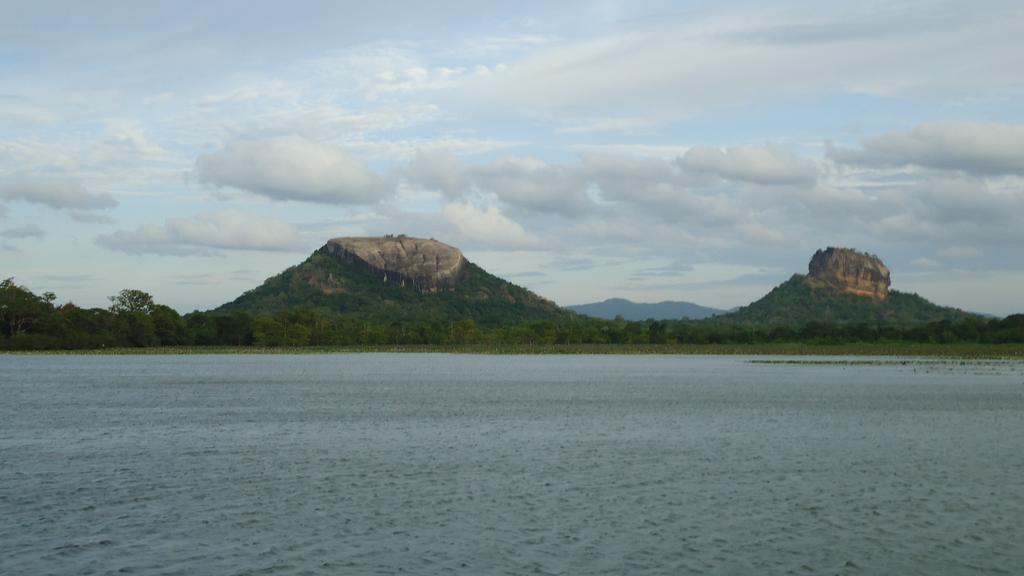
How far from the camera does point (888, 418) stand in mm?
69438

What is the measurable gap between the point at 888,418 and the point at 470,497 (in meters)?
44.3

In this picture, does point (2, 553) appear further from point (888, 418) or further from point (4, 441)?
point (888, 418)

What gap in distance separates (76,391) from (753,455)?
7130cm

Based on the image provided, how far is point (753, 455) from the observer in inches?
1880

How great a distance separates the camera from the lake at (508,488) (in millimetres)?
26547

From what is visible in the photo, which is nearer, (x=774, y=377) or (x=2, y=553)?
(x=2, y=553)

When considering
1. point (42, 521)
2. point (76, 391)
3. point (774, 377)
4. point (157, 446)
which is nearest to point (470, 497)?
point (42, 521)

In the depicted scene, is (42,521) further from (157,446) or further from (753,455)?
(753,455)

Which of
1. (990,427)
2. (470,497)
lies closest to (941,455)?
(990,427)

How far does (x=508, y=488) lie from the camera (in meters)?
37.6

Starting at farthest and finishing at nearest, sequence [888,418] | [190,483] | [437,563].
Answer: [888,418], [190,483], [437,563]

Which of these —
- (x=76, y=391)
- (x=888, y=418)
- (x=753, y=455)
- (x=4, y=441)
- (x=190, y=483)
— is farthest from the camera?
(x=76, y=391)

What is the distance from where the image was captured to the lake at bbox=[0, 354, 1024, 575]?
26.5 m

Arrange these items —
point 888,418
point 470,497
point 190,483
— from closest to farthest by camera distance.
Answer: point 470,497, point 190,483, point 888,418
